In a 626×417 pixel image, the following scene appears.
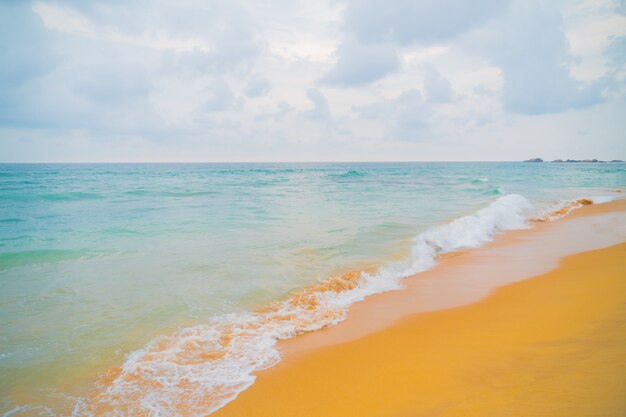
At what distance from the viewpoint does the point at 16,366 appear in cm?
382

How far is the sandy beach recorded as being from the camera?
9.11 ft

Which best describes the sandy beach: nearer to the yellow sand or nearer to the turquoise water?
the yellow sand

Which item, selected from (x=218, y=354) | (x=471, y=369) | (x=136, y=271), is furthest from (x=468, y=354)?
(x=136, y=271)

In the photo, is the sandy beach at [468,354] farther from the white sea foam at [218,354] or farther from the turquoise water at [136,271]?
the turquoise water at [136,271]

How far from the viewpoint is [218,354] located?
13.2 ft

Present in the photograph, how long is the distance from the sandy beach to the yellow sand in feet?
0.04

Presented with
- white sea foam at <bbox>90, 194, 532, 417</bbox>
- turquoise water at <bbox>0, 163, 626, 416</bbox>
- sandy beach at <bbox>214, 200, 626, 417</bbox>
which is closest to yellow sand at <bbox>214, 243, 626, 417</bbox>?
sandy beach at <bbox>214, 200, 626, 417</bbox>

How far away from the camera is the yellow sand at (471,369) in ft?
8.93

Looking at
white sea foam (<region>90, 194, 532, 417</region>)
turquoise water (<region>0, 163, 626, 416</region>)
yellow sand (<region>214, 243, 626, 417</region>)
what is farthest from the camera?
turquoise water (<region>0, 163, 626, 416</region>)

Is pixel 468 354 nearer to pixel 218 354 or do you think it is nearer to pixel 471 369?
pixel 471 369

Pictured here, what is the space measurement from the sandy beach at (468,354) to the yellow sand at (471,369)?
0.01 meters

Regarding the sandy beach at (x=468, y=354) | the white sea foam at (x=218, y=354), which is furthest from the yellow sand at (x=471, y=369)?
the white sea foam at (x=218, y=354)

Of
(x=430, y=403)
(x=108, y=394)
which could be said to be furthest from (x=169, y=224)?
(x=430, y=403)

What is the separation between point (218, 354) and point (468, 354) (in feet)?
9.52
